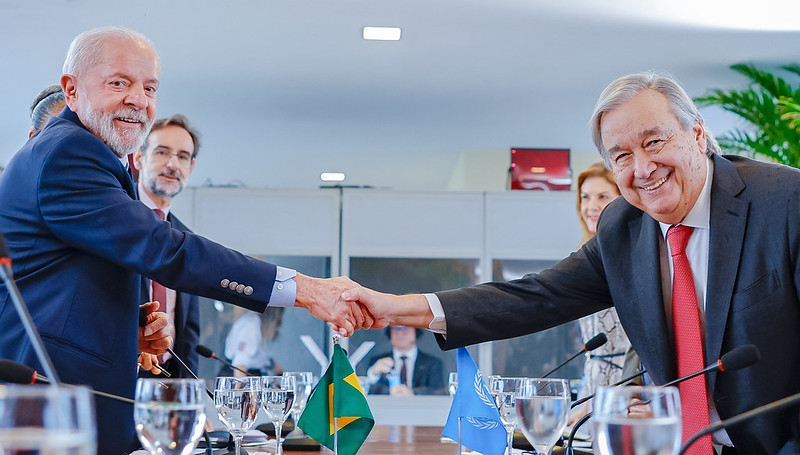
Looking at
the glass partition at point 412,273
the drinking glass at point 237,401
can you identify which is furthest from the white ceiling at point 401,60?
the drinking glass at point 237,401

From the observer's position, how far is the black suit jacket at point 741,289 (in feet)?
4.73

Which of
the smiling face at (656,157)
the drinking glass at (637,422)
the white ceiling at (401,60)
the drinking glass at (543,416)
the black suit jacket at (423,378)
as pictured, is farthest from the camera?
the black suit jacket at (423,378)

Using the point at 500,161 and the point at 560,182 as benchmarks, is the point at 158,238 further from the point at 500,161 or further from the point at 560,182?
the point at 500,161

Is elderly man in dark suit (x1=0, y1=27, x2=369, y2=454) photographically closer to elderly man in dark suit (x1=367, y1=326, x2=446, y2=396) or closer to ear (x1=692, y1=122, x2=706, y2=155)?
ear (x1=692, y1=122, x2=706, y2=155)

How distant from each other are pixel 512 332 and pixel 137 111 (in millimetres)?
982

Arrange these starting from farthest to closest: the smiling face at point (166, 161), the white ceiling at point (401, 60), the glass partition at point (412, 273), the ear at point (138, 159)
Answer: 1. the glass partition at point (412, 273)
2. the white ceiling at point (401, 60)
3. the ear at point (138, 159)
4. the smiling face at point (166, 161)

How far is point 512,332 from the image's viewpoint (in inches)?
73.1

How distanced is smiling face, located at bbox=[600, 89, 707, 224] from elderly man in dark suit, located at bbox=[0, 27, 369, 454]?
809mm

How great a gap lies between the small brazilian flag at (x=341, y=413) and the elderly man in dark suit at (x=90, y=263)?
0.27 meters

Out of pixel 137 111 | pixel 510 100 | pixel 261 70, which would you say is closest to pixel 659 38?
pixel 510 100

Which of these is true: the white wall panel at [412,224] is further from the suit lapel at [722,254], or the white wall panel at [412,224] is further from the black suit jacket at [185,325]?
the suit lapel at [722,254]

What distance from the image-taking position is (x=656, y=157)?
5.28 ft

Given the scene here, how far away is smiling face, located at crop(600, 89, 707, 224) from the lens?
5.25 feet

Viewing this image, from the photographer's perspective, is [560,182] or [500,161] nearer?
[560,182]
